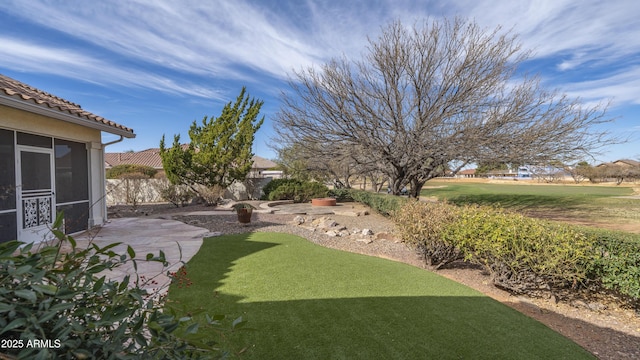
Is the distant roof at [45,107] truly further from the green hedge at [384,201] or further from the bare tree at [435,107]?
the green hedge at [384,201]

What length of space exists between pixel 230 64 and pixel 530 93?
14.4 m

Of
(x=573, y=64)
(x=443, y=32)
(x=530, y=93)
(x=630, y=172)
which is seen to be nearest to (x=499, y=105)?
(x=530, y=93)

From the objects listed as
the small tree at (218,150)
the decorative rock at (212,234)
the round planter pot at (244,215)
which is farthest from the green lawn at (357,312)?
the small tree at (218,150)

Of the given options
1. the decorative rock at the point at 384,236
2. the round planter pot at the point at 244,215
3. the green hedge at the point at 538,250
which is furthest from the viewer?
the round planter pot at the point at 244,215

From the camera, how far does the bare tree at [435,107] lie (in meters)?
11.7

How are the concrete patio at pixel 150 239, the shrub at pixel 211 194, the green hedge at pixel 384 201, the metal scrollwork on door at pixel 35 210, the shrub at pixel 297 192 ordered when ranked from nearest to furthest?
the concrete patio at pixel 150 239 → the metal scrollwork on door at pixel 35 210 → the green hedge at pixel 384 201 → the shrub at pixel 211 194 → the shrub at pixel 297 192

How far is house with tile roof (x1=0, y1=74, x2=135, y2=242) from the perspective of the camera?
6738 mm

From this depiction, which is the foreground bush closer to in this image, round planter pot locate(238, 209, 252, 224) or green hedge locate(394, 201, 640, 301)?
green hedge locate(394, 201, 640, 301)

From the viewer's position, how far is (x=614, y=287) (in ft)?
16.1

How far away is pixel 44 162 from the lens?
7996 millimetres

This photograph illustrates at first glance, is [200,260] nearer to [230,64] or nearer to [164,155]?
[230,64]

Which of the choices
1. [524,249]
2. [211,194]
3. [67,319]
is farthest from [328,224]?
[67,319]

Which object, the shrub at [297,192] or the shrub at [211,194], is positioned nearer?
the shrub at [211,194]

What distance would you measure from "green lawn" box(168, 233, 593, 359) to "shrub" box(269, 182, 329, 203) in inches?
549
